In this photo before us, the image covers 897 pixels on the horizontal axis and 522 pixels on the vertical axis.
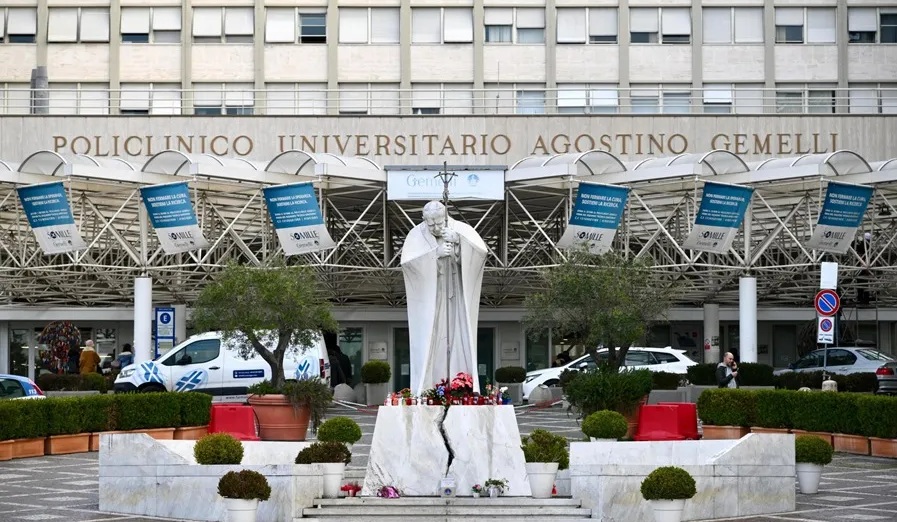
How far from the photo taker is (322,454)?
16.4m

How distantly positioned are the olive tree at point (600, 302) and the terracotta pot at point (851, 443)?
7.45 m

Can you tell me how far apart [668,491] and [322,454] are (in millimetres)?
3904

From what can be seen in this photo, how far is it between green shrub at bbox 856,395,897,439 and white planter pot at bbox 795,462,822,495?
4671mm

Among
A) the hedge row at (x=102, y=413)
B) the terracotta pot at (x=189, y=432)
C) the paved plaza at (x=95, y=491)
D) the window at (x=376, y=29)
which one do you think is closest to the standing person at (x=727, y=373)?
the paved plaza at (x=95, y=491)

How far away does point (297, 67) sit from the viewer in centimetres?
5056

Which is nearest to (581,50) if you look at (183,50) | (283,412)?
(183,50)

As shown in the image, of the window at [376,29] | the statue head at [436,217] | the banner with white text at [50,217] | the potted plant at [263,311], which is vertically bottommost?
the potted plant at [263,311]

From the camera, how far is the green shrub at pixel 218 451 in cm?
1641

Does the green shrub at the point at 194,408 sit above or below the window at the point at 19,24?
below

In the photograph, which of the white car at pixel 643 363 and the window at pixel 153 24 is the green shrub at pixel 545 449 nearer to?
the white car at pixel 643 363

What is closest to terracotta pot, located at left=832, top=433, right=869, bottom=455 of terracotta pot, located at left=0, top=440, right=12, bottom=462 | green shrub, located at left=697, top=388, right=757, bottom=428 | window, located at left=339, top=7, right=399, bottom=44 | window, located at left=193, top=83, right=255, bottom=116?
green shrub, located at left=697, top=388, right=757, bottom=428

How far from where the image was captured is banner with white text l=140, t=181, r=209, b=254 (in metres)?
32.5

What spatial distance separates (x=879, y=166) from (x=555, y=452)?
1983cm

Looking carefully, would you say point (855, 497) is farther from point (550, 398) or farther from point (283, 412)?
point (550, 398)
